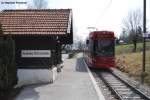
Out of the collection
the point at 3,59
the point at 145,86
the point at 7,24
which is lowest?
the point at 145,86

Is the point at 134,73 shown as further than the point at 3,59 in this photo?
Yes

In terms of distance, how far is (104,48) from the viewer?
3631 centimetres

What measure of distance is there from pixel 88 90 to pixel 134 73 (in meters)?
11.3

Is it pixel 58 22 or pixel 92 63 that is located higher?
pixel 58 22

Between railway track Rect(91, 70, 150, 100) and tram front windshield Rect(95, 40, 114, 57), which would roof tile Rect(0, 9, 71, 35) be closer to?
railway track Rect(91, 70, 150, 100)

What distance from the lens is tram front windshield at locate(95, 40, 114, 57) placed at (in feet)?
119

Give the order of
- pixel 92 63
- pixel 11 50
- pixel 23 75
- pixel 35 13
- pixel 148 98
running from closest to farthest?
pixel 148 98, pixel 11 50, pixel 23 75, pixel 35 13, pixel 92 63

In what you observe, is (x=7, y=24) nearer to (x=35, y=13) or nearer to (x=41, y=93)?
(x=35, y=13)

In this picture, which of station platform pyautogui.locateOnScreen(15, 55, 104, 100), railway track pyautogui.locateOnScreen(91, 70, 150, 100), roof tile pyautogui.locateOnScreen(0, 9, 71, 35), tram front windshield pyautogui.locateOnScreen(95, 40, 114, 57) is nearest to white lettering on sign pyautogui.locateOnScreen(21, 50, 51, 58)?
roof tile pyautogui.locateOnScreen(0, 9, 71, 35)

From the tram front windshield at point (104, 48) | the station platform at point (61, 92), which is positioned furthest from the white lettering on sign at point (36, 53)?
the tram front windshield at point (104, 48)

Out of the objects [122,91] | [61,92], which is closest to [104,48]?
[122,91]

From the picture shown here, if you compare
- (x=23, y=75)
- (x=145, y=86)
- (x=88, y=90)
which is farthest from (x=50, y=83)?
(x=145, y=86)

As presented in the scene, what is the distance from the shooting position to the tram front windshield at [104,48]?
1427 inches

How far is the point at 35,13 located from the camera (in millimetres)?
28250
